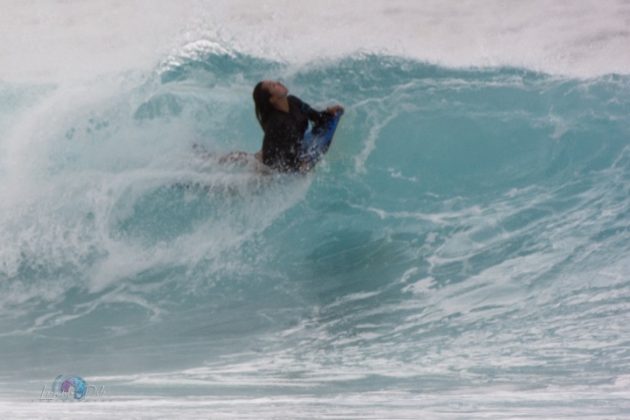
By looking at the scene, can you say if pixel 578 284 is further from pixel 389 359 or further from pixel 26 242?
pixel 26 242

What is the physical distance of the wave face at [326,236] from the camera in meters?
4.50

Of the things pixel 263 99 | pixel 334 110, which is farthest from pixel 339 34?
pixel 263 99

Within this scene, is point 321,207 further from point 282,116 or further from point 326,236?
point 282,116

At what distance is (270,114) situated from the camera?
446 cm

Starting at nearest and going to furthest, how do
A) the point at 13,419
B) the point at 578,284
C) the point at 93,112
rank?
the point at 13,419, the point at 578,284, the point at 93,112

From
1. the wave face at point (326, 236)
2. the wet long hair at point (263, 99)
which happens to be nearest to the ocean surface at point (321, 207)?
the wave face at point (326, 236)

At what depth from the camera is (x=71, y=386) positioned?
436 centimetres

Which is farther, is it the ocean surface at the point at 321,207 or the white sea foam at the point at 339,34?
the white sea foam at the point at 339,34

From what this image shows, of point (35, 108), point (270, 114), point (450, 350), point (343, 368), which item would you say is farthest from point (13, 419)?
point (35, 108)

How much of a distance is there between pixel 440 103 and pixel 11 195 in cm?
314
